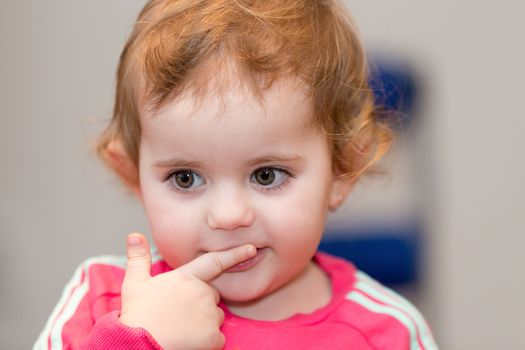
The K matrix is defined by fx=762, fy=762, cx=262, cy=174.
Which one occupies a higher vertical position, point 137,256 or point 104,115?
point 137,256

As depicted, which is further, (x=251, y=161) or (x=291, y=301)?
(x=291, y=301)

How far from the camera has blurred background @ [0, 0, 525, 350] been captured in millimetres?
2463

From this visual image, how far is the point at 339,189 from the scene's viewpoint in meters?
1.20

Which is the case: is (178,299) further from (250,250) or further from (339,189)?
(339,189)

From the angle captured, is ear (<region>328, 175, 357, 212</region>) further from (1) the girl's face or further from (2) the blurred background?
(2) the blurred background

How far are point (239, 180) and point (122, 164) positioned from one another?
294 millimetres

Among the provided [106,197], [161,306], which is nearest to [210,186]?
[161,306]

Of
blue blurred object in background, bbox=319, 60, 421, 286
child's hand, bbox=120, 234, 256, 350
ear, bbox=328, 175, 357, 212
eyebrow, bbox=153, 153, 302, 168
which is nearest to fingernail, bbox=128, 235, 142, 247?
child's hand, bbox=120, 234, 256, 350

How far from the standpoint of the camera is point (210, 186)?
1000 mm

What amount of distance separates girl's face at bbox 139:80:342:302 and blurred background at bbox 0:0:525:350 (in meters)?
1.32

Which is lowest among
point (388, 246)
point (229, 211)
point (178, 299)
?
point (388, 246)

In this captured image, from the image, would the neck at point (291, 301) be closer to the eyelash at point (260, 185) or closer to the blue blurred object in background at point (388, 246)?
the eyelash at point (260, 185)

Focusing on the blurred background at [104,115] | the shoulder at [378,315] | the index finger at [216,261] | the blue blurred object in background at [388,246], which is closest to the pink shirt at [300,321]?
the shoulder at [378,315]

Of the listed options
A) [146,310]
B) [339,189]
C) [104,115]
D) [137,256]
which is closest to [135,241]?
[137,256]
